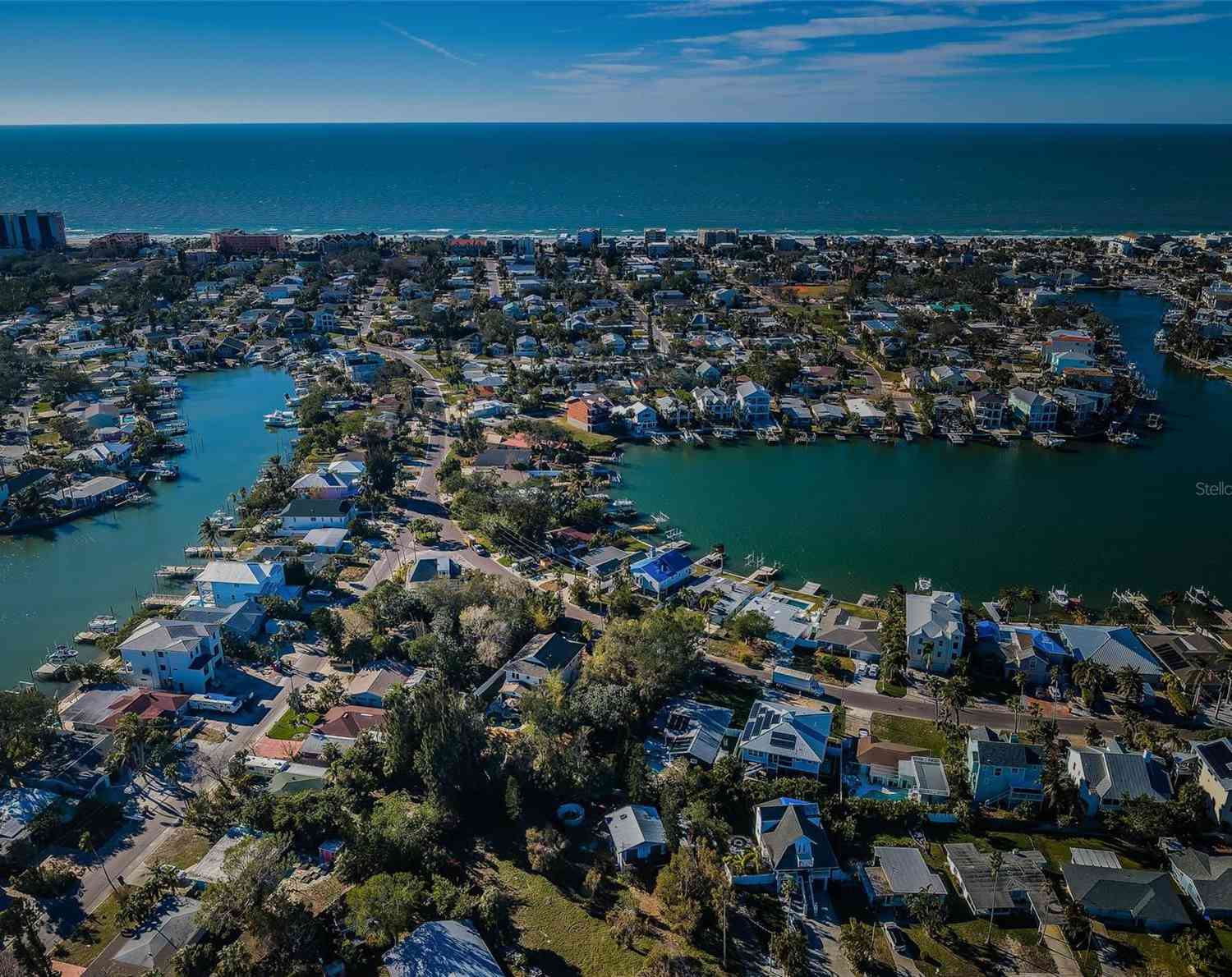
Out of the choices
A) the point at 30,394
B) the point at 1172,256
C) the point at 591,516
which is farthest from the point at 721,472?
the point at 1172,256

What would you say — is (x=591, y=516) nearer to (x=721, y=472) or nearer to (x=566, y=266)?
(x=721, y=472)

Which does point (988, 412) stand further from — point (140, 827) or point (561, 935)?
point (140, 827)

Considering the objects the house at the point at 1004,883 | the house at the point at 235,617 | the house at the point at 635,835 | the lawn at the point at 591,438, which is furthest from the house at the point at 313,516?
the house at the point at 1004,883

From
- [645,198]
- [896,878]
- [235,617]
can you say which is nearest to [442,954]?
[896,878]

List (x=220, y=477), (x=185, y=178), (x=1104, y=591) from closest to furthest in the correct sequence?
1. (x=1104, y=591)
2. (x=220, y=477)
3. (x=185, y=178)

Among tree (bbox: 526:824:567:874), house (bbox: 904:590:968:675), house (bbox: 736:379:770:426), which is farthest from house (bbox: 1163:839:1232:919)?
house (bbox: 736:379:770:426)

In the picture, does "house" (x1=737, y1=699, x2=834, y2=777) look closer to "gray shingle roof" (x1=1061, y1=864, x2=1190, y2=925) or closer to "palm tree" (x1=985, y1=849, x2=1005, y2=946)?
"palm tree" (x1=985, y1=849, x2=1005, y2=946)

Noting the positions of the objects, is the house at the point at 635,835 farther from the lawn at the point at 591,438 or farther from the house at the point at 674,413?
the house at the point at 674,413
